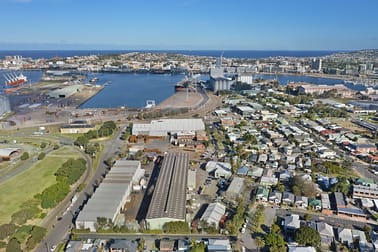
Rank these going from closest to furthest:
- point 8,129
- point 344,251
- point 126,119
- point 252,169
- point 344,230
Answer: point 344,251, point 344,230, point 252,169, point 8,129, point 126,119

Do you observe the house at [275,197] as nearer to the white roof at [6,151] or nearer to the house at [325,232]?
the house at [325,232]

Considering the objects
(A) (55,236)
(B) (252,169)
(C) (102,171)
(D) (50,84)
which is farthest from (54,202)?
(D) (50,84)

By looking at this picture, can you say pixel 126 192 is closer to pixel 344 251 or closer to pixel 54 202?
pixel 54 202

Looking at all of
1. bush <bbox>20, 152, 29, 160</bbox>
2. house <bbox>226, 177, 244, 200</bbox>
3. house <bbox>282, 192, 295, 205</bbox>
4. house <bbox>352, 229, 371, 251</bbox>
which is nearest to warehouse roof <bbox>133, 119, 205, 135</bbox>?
bush <bbox>20, 152, 29, 160</bbox>

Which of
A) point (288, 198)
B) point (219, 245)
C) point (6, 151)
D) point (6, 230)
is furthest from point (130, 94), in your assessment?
point (219, 245)

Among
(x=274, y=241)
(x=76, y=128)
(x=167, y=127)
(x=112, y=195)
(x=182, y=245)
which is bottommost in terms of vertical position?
(x=182, y=245)

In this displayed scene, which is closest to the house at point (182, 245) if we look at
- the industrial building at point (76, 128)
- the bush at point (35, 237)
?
the bush at point (35, 237)

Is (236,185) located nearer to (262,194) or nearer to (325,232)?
(262,194)
